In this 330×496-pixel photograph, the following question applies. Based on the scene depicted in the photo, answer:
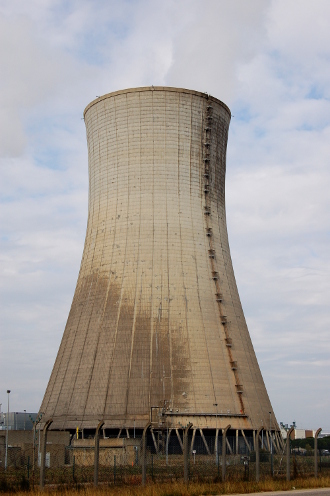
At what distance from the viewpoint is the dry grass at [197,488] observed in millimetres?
12125

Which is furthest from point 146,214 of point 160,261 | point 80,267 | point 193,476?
point 193,476

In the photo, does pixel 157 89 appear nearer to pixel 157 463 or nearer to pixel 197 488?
pixel 157 463

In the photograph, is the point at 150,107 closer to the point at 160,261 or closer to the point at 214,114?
the point at 214,114

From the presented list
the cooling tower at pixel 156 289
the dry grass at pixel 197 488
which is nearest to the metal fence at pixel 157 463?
the dry grass at pixel 197 488

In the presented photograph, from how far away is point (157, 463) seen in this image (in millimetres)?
21531

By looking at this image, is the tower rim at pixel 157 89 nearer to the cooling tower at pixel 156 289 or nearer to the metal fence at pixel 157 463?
the cooling tower at pixel 156 289

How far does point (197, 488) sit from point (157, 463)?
27.9ft

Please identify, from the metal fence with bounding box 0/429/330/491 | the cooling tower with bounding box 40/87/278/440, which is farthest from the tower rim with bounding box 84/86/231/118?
the metal fence with bounding box 0/429/330/491

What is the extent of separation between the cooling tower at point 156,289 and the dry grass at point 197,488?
890cm

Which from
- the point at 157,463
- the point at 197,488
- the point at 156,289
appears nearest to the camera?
the point at 197,488

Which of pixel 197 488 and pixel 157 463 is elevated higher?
pixel 197 488

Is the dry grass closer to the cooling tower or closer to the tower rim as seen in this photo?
the cooling tower

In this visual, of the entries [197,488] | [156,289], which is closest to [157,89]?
[156,289]

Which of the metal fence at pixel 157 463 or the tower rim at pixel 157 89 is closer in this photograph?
the metal fence at pixel 157 463
